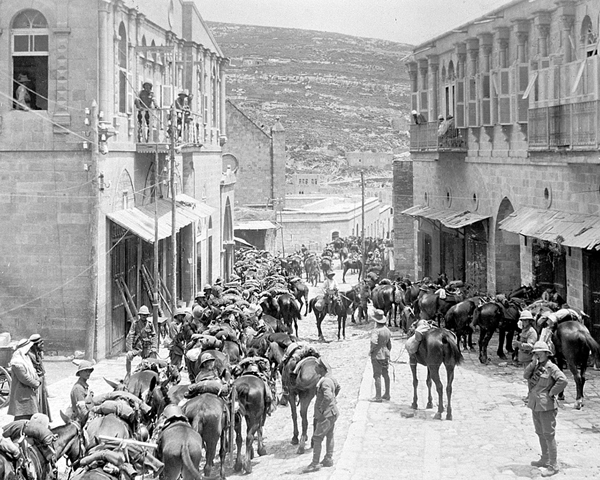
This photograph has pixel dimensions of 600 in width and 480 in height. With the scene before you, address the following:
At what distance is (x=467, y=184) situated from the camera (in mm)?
30172

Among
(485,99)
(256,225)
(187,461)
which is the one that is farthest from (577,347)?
(256,225)

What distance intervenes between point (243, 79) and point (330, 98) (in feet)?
59.4

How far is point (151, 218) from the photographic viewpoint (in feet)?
83.0

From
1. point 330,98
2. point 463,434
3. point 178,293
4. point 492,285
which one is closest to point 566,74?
point 492,285

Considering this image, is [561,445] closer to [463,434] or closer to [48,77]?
[463,434]

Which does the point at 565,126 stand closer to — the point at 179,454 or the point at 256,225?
the point at 179,454

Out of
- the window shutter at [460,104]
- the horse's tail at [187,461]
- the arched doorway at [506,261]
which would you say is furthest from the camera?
the window shutter at [460,104]

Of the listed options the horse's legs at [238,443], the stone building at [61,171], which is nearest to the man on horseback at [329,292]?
the stone building at [61,171]

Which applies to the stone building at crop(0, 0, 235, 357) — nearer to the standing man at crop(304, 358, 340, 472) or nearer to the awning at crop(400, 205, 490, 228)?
the standing man at crop(304, 358, 340, 472)

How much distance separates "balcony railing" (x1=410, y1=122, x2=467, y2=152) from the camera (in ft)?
99.0

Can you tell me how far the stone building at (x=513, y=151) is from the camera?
65.6 feet

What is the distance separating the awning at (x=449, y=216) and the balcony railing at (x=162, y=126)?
26.9 ft

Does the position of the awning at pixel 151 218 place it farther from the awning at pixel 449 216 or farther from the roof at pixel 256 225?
the roof at pixel 256 225

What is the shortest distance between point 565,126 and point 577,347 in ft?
19.7
